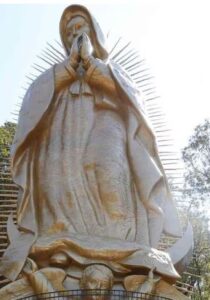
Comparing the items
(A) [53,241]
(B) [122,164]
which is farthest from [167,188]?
(A) [53,241]

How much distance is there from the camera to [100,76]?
26.6ft

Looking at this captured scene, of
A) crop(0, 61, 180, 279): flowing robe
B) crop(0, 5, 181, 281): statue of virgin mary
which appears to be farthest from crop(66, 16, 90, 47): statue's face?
crop(0, 61, 180, 279): flowing robe

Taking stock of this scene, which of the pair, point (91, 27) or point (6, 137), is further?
point (6, 137)

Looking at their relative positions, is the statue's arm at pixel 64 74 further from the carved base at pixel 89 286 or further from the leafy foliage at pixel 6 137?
Result: the leafy foliage at pixel 6 137

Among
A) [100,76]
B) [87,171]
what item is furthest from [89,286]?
[100,76]

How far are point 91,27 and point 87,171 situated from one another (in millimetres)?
2286

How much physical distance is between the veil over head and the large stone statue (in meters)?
0.34

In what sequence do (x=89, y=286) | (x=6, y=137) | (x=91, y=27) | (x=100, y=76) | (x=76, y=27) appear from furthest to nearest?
(x=6, y=137)
(x=76, y=27)
(x=91, y=27)
(x=100, y=76)
(x=89, y=286)

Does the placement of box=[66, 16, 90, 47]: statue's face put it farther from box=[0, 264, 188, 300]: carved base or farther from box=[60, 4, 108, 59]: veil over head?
box=[0, 264, 188, 300]: carved base

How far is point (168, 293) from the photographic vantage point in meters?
6.68

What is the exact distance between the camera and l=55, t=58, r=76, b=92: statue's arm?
815 cm

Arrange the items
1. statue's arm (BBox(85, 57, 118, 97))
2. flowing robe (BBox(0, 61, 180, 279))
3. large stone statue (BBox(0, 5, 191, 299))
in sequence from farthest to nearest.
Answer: statue's arm (BBox(85, 57, 118, 97)) → flowing robe (BBox(0, 61, 180, 279)) → large stone statue (BBox(0, 5, 191, 299))

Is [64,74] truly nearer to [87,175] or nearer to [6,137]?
[87,175]

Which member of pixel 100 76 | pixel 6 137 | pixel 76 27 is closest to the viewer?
pixel 100 76
